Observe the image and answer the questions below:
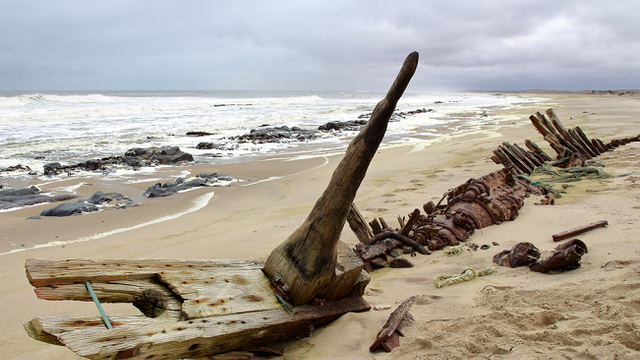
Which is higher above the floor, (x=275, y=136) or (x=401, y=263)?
(x=275, y=136)

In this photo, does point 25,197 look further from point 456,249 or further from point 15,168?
→ point 456,249

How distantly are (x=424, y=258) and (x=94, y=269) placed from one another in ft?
10.9

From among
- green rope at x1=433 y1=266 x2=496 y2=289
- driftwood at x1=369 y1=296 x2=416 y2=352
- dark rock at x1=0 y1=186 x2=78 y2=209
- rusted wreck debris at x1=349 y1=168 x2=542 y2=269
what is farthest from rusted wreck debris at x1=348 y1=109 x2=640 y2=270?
dark rock at x1=0 y1=186 x2=78 y2=209

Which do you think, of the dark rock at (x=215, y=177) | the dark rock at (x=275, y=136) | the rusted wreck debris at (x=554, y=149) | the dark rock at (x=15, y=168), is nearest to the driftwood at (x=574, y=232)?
the rusted wreck debris at (x=554, y=149)

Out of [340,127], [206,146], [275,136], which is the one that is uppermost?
[340,127]

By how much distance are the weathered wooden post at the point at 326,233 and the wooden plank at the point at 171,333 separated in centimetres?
20

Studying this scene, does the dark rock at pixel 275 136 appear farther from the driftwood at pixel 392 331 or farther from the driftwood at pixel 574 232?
the driftwood at pixel 392 331

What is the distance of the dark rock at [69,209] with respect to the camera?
7341mm

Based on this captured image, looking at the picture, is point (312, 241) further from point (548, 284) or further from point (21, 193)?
point (21, 193)

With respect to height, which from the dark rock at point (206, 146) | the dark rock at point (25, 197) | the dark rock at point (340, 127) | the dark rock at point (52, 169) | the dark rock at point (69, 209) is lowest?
the dark rock at point (69, 209)

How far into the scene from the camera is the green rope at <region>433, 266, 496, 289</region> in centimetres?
371

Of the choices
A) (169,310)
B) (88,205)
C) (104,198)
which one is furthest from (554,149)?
(88,205)

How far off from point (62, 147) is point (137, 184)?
865 cm

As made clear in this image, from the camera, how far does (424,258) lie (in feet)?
15.4
